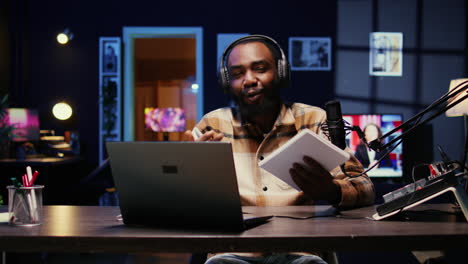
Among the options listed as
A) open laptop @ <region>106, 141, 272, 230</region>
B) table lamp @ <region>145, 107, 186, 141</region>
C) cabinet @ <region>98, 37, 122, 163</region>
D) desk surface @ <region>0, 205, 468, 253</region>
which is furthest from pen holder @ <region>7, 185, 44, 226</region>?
cabinet @ <region>98, 37, 122, 163</region>

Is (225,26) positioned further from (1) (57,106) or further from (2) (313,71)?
(1) (57,106)

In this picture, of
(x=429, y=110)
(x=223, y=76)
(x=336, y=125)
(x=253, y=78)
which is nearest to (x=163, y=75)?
(x=223, y=76)

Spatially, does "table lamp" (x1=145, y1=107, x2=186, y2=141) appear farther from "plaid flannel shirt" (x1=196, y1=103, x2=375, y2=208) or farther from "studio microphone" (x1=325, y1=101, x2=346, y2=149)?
"studio microphone" (x1=325, y1=101, x2=346, y2=149)

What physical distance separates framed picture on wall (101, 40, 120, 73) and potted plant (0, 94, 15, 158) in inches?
45.2

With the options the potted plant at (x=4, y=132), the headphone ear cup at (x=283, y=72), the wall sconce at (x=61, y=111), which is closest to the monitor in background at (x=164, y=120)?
the wall sconce at (x=61, y=111)

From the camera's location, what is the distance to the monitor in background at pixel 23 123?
4422mm

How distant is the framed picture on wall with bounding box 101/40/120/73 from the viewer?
5047 millimetres

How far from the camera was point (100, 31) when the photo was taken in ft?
16.8

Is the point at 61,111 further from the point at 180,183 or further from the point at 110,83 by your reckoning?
the point at 180,183

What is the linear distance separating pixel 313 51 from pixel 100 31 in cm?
237

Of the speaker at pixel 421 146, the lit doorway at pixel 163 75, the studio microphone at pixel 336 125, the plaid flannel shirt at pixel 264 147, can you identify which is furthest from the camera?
the lit doorway at pixel 163 75

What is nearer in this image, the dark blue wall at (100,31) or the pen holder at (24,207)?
the pen holder at (24,207)

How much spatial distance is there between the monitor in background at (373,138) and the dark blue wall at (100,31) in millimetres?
696

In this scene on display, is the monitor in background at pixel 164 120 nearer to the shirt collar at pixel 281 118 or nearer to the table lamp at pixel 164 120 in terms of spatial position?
the table lamp at pixel 164 120
